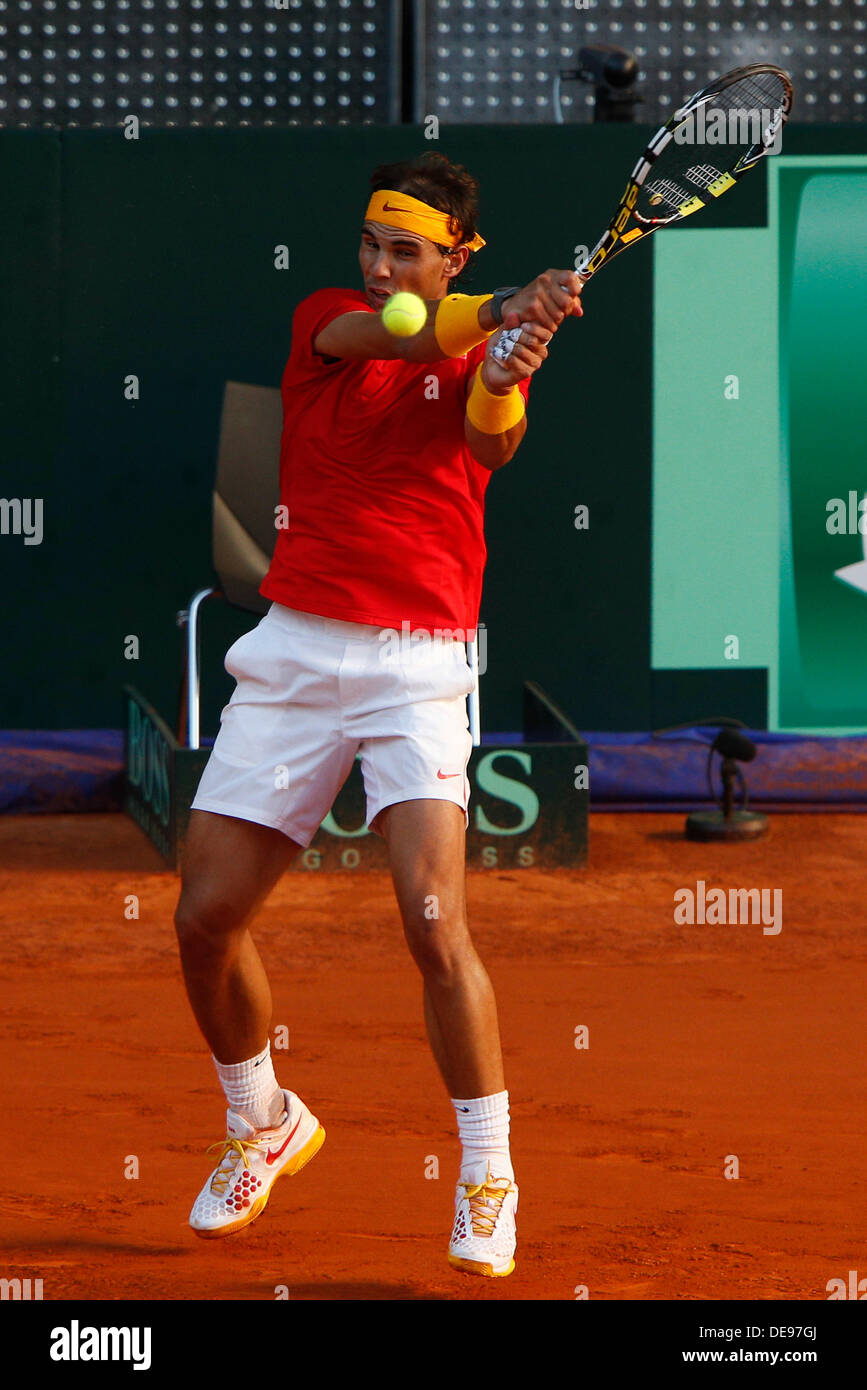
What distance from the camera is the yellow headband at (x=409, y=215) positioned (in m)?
2.67

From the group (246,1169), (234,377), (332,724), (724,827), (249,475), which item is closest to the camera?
(332,724)

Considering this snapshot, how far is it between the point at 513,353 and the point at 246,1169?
1.31m

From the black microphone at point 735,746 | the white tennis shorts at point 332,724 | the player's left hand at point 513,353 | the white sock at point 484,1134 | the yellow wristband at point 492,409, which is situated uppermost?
the player's left hand at point 513,353

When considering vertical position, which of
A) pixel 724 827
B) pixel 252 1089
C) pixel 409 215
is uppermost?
pixel 409 215

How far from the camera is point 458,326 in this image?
2.49 meters

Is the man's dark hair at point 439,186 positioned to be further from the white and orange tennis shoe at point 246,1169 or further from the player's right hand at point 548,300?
the white and orange tennis shoe at point 246,1169

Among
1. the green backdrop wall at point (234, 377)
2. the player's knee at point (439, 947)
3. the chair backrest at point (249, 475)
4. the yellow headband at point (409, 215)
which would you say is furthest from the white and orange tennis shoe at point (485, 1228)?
the green backdrop wall at point (234, 377)

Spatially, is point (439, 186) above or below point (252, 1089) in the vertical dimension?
above

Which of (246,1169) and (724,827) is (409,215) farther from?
(724,827)

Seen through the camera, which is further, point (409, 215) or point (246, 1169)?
point (246, 1169)

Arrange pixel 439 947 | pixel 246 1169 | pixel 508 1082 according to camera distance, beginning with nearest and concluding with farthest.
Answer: pixel 439 947 < pixel 246 1169 < pixel 508 1082

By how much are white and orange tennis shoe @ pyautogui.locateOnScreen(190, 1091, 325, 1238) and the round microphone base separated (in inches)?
125

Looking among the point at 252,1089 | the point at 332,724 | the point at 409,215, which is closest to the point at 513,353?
the point at 409,215

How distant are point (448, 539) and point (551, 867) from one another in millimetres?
2916
